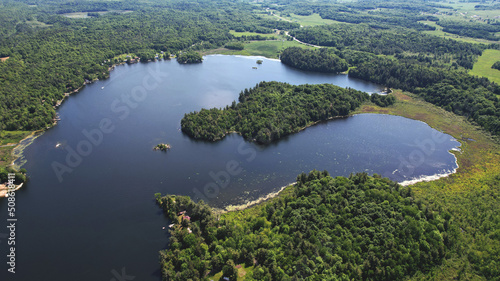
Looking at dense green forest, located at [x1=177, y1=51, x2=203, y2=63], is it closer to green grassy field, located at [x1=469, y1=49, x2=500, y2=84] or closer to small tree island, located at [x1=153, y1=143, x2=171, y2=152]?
small tree island, located at [x1=153, y1=143, x2=171, y2=152]

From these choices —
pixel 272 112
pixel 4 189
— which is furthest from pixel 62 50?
pixel 272 112

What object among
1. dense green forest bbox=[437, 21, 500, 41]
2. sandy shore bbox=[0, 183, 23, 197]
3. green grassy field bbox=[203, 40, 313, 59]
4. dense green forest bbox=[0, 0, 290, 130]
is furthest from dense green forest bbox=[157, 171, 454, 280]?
dense green forest bbox=[437, 21, 500, 41]

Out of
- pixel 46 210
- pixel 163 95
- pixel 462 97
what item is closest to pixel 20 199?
pixel 46 210

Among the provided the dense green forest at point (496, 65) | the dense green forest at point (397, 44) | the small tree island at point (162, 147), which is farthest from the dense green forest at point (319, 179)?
the dense green forest at point (496, 65)

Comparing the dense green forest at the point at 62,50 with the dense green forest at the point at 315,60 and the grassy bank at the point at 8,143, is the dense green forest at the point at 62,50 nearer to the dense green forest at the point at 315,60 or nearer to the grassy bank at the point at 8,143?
the grassy bank at the point at 8,143

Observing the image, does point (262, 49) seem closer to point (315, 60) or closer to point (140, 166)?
point (315, 60)

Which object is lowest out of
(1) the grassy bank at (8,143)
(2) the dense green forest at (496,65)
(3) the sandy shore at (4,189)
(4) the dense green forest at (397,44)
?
(3) the sandy shore at (4,189)
